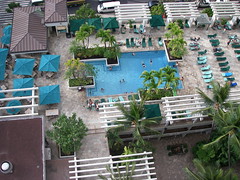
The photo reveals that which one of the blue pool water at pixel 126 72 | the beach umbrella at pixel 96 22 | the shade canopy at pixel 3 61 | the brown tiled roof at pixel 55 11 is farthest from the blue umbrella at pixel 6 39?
the blue pool water at pixel 126 72

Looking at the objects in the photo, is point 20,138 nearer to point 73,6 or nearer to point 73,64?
point 73,64

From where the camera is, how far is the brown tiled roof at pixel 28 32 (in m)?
38.6

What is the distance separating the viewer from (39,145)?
96.5 feet

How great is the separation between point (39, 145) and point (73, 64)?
11.6m

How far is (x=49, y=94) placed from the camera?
3494 cm

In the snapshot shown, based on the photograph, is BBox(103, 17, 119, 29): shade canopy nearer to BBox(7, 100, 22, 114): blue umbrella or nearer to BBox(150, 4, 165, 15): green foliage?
BBox(150, 4, 165, 15): green foliage

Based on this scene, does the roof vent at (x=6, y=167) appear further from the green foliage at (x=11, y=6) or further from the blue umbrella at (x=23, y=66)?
the green foliage at (x=11, y=6)

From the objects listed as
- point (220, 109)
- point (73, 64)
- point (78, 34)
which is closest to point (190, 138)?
point (220, 109)

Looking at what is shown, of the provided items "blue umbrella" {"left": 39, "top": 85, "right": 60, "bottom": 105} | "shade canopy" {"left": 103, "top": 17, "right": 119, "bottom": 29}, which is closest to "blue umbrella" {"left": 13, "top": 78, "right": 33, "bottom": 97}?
"blue umbrella" {"left": 39, "top": 85, "right": 60, "bottom": 105}

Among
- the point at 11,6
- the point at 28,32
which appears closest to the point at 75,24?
the point at 28,32

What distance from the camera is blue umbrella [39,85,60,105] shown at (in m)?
34.8

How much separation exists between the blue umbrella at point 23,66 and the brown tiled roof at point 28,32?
1.76 m

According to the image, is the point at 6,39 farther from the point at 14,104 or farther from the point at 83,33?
the point at 83,33

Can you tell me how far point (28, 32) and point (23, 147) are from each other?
17.5m
